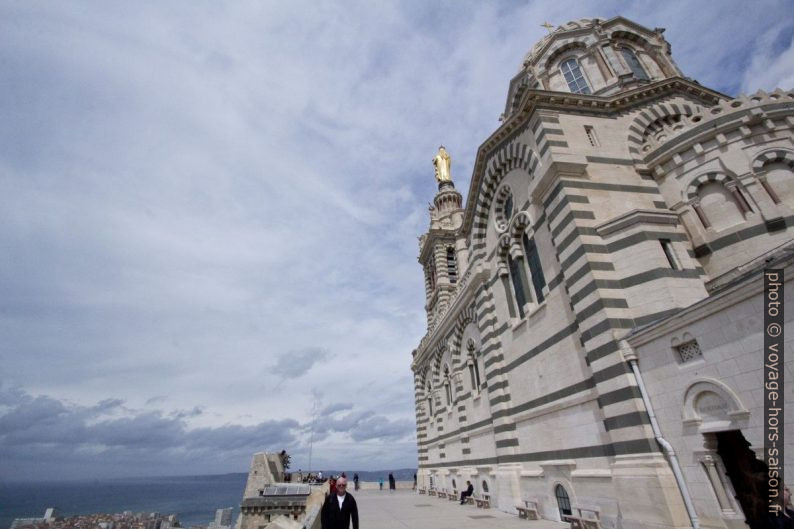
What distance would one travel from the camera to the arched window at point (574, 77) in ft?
64.1

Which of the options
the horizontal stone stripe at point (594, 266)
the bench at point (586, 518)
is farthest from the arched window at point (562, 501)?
the horizontal stone stripe at point (594, 266)

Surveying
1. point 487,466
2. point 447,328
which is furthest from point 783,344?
point 447,328

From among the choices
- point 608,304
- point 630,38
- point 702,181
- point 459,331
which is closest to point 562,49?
point 630,38

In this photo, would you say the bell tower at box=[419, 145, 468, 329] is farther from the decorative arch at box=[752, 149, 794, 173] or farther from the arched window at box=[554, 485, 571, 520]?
the decorative arch at box=[752, 149, 794, 173]

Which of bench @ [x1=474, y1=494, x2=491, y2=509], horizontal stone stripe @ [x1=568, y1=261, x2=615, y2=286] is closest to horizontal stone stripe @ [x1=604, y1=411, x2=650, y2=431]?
horizontal stone stripe @ [x1=568, y1=261, x2=615, y2=286]

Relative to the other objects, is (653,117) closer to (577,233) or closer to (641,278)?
(577,233)

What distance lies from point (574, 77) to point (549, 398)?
1659 cm

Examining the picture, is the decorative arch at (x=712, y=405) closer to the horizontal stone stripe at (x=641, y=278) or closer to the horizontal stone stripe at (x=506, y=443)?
the horizontal stone stripe at (x=641, y=278)

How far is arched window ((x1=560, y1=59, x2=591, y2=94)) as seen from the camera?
769 inches

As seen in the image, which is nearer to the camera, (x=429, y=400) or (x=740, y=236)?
(x=740, y=236)

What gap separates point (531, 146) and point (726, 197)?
6.34 meters

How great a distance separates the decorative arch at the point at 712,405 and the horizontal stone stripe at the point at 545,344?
410cm

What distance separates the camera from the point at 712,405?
7746 millimetres

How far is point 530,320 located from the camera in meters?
14.8
